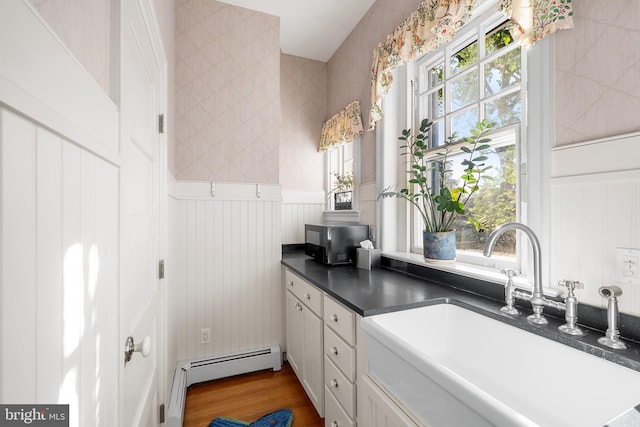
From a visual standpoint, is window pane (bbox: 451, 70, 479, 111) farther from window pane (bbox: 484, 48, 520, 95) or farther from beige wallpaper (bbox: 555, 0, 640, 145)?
beige wallpaper (bbox: 555, 0, 640, 145)

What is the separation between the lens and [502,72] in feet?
4.70

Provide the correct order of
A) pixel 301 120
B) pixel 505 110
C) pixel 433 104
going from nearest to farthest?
pixel 505 110
pixel 433 104
pixel 301 120

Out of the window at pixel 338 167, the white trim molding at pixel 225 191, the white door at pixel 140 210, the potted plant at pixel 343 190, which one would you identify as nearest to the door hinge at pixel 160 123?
the white door at pixel 140 210

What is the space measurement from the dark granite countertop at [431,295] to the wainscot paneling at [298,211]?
0.86m

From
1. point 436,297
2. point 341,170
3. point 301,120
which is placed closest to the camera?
point 436,297

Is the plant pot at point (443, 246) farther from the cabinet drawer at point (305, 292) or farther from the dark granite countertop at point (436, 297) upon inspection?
the cabinet drawer at point (305, 292)

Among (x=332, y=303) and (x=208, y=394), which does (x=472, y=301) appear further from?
(x=208, y=394)

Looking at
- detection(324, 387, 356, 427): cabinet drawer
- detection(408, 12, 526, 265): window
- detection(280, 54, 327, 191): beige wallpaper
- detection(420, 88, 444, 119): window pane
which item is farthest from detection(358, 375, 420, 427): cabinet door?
detection(280, 54, 327, 191): beige wallpaper

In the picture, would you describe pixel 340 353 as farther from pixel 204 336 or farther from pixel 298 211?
pixel 298 211

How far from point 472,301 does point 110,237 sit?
4.50 feet

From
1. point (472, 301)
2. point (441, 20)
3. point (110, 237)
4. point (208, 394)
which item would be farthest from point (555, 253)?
point (208, 394)

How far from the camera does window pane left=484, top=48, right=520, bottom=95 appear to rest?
1.37 metres

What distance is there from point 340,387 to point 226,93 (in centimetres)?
215

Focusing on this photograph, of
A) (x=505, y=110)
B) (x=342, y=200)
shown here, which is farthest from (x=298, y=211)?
(x=505, y=110)
